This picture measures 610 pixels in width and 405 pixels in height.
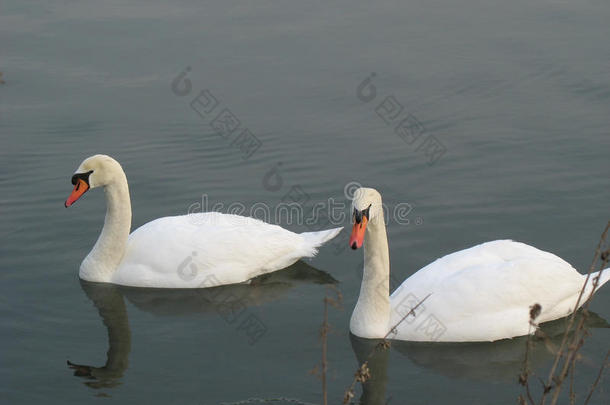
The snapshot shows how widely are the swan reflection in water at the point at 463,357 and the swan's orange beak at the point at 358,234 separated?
941mm

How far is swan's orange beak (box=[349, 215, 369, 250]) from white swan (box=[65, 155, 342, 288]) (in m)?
2.10

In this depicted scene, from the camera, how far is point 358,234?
7398mm

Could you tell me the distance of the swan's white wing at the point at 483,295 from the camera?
789cm

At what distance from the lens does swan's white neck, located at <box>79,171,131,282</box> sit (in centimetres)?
946

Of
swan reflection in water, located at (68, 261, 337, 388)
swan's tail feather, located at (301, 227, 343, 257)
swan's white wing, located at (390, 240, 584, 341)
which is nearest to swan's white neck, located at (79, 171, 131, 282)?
swan reflection in water, located at (68, 261, 337, 388)

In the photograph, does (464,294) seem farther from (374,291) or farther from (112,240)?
(112,240)

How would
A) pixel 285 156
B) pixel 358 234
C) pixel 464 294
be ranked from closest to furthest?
1. pixel 358 234
2. pixel 464 294
3. pixel 285 156

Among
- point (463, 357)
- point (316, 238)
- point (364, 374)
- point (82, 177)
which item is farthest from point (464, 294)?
point (82, 177)

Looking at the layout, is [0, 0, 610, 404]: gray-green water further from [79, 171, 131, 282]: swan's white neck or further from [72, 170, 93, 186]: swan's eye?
[72, 170, 93, 186]: swan's eye

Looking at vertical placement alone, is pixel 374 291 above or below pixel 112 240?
below

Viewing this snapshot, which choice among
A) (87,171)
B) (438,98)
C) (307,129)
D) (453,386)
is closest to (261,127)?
(307,129)

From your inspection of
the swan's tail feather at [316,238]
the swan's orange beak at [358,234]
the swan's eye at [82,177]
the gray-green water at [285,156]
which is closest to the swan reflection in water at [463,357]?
the gray-green water at [285,156]

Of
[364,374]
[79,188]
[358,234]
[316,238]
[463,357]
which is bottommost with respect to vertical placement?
[364,374]

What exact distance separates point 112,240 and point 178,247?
0.71 meters
